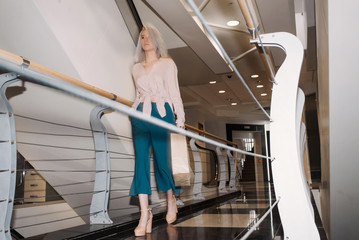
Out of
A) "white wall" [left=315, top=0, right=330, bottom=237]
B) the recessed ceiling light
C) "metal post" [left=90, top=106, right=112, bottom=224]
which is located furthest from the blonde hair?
the recessed ceiling light

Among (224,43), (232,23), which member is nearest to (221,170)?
(224,43)

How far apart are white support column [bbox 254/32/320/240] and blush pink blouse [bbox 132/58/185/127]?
83 centimetres

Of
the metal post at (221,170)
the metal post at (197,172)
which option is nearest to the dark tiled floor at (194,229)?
the metal post at (197,172)

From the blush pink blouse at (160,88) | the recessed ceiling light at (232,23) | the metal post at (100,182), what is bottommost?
the metal post at (100,182)

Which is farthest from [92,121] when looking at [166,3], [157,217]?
[166,3]

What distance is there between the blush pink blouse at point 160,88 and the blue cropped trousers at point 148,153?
3cm

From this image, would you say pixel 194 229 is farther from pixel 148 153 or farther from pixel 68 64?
pixel 68 64

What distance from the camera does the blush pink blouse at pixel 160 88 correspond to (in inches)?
70.4

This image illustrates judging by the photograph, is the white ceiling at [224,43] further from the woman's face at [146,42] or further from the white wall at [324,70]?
the white wall at [324,70]

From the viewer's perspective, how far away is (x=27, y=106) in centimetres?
193

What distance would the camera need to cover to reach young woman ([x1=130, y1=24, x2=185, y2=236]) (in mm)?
1726

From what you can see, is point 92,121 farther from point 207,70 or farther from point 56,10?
point 207,70

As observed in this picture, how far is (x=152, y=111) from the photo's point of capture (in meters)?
1.77

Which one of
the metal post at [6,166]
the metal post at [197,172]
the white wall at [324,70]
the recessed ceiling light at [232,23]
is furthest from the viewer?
the recessed ceiling light at [232,23]
